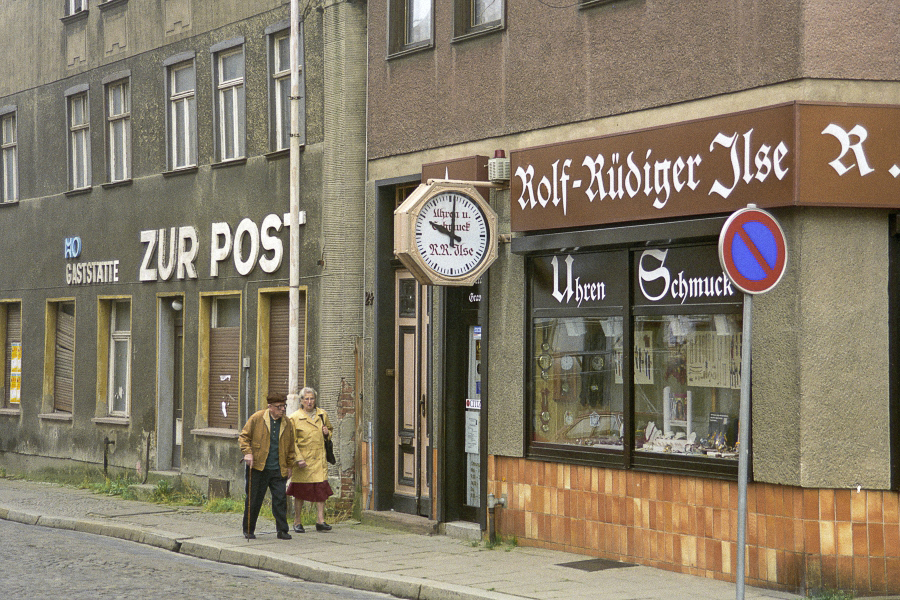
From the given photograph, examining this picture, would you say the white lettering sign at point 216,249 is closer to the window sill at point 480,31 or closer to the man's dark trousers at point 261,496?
the man's dark trousers at point 261,496

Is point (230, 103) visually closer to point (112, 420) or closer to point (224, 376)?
point (224, 376)

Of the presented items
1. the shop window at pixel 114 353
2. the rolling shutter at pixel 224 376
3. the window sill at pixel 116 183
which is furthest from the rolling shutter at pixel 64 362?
the rolling shutter at pixel 224 376

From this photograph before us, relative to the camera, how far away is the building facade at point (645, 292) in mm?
9680

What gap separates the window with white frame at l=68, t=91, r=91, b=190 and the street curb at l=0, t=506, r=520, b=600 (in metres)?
7.06

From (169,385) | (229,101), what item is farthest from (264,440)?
(229,101)

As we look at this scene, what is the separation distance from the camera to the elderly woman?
14219 millimetres

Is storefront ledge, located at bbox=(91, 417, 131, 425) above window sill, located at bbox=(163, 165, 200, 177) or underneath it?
underneath

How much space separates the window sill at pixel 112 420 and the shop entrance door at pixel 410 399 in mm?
6510

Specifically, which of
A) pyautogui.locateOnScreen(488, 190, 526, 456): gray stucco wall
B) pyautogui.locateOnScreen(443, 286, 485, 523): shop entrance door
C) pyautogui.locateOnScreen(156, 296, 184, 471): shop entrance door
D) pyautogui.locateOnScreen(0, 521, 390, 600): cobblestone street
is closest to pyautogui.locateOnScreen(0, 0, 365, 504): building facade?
pyautogui.locateOnScreen(156, 296, 184, 471): shop entrance door

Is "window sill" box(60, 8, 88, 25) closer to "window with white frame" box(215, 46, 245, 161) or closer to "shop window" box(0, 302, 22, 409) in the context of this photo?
"window with white frame" box(215, 46, 245, 161)

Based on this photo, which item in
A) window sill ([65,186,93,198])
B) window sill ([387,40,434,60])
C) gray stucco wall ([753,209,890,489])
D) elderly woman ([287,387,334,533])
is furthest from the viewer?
window sill ([65,186,93,198])

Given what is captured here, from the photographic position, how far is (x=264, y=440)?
13.9 metres

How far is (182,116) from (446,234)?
8.05m

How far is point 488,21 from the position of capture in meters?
13.4
